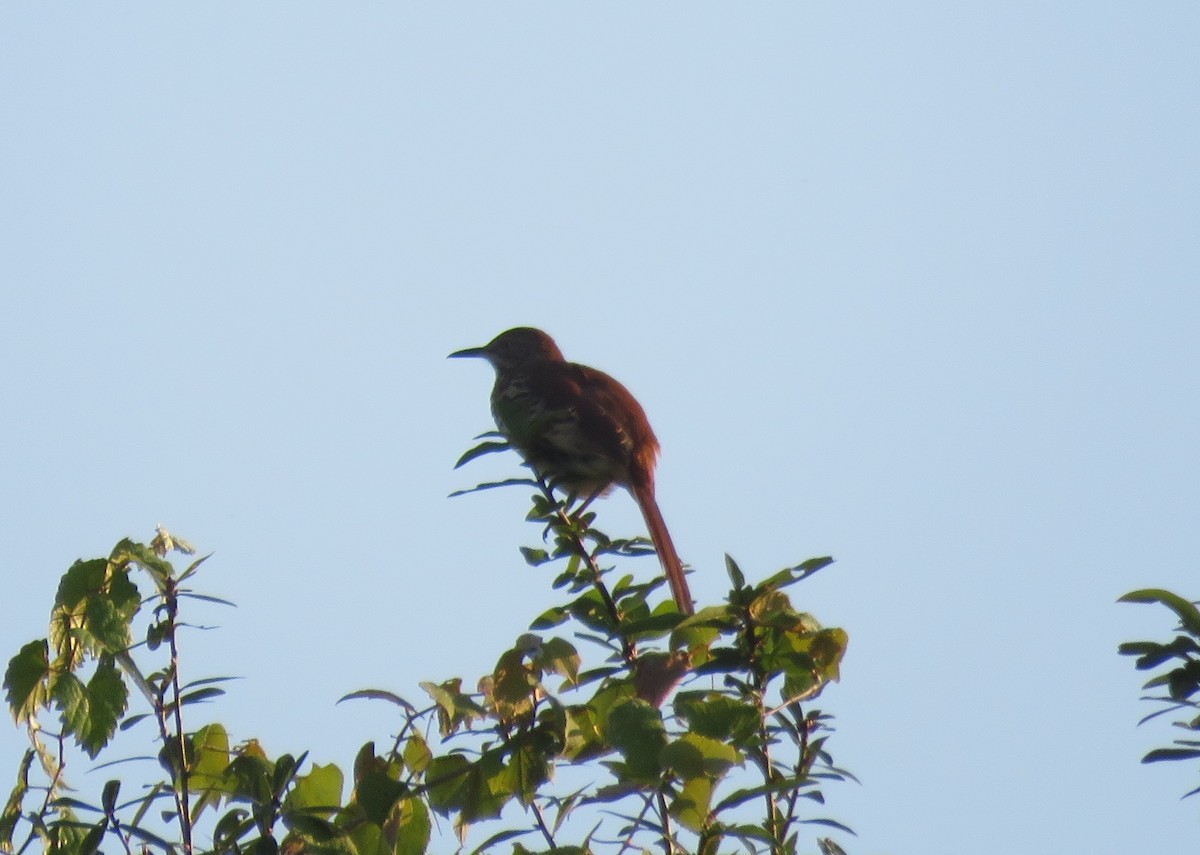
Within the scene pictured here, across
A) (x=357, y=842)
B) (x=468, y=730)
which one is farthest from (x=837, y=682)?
(x=357, y=842)

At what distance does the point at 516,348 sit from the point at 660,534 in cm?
249

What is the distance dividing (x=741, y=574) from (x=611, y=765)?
459 millimetres

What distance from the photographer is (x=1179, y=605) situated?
252 cm

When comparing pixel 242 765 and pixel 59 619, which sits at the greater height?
pixel 59 619

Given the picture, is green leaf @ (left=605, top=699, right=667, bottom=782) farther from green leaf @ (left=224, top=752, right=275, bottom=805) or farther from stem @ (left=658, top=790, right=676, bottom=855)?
green leaf @ (left=224, top=752, right=275, bottom=805)

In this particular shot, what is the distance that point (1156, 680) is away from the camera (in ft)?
8.61

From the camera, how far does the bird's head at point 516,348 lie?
26.8 ft

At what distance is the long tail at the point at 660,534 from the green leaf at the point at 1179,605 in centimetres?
257

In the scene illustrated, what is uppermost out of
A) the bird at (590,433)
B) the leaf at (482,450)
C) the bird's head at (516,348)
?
the bird's head at (516,348)

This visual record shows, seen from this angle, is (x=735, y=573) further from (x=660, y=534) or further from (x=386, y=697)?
(x=660, y=534)

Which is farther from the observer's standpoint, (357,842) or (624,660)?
(624,660)

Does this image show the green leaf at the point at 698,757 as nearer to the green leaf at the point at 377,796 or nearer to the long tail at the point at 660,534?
the green leaf at the point at 377,796

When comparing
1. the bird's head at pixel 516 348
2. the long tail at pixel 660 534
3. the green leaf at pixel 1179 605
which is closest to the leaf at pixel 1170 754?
the green leaf at pixel 1179 605

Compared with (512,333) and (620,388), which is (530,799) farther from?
(512,333)
